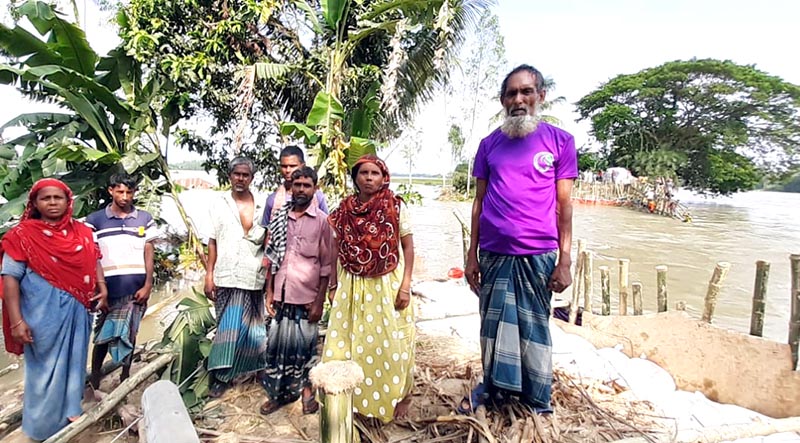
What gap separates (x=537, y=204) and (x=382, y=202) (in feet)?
2.80

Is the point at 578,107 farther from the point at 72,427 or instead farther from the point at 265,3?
the point at 72,427

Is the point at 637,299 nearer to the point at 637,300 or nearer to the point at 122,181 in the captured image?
the point at 637,300

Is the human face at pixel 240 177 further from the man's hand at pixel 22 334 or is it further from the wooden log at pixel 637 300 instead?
the wooden log at pixel 637 300

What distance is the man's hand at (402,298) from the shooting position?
2479mm

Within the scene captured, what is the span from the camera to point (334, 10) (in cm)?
603

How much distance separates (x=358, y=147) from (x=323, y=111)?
65 centimetres

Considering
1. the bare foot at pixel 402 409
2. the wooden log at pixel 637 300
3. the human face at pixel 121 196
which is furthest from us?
the wooden log at pixel 637 300

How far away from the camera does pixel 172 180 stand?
7832 millimetres

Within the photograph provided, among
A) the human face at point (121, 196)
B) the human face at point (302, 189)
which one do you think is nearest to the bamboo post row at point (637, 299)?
the human face at point (302, 189)

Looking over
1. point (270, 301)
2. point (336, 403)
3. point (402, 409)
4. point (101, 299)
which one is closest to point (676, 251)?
point (402, 409)

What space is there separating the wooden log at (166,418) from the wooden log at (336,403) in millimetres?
414

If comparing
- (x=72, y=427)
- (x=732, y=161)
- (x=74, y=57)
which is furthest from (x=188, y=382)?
(x=732, y=161)

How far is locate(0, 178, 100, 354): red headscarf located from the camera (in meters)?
2.48

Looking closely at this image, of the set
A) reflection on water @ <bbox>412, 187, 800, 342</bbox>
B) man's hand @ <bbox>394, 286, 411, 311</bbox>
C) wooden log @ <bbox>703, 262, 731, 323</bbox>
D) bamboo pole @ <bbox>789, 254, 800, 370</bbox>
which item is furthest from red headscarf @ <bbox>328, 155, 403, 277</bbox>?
reflection on water @ <bbox>412, 187, 800, 342</bbox>
